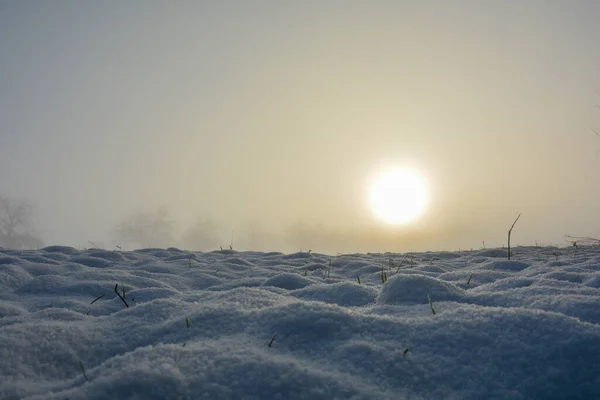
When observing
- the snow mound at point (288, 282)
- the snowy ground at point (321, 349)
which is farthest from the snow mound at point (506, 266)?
the snow mound at point (288, 282)

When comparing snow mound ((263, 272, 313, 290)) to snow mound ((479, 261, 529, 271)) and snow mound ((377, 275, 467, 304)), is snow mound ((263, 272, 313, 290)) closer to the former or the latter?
snow mound ((377, 275, 467, 304))

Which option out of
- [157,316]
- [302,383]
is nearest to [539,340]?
[302,383]

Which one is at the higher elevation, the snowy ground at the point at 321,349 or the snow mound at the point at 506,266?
the snow mound at the point at 506,266

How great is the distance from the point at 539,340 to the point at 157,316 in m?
1.38

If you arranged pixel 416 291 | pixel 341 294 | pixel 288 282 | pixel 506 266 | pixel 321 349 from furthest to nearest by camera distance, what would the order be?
pixel 506 266, pixel 288 282, pixel 341 294, pixel 416 291, pixel 321 349

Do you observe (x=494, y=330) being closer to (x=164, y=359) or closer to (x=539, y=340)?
(x=539, y=340)

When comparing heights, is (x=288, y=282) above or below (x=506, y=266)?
below

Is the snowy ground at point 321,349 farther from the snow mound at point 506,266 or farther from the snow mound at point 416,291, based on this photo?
the snow mound at point 506,266

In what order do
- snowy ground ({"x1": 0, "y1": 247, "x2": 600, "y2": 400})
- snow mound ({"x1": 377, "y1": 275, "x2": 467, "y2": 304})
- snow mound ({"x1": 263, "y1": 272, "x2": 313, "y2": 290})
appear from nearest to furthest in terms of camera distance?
snowy ground ({"x1": 0, "y1": 247, "x2": 600, "y2": 400}), snow mound ({"x1": 377, "y1": 275, "x2": 467, "y2": 304}), snow mound ({"x1": 263, "y1": 272, "x2": 313, "y2": 290})

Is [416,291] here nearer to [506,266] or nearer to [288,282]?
[288,282]

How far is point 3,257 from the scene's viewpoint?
13.2 ft

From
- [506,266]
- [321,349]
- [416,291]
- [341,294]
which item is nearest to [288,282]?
[341,294]

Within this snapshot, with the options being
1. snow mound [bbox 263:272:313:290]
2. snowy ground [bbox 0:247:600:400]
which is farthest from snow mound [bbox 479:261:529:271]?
snow mound [bbox 263:272:313:290]

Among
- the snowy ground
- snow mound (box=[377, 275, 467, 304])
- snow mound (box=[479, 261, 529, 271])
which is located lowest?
the snowy ground
